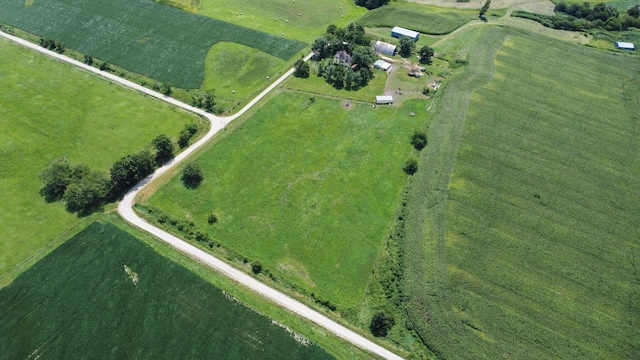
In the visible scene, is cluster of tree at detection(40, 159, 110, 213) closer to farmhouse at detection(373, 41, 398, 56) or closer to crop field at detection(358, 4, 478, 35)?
farmhouse at detection(373, 41, 398, 56)

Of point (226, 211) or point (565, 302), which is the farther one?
point (226, 211)

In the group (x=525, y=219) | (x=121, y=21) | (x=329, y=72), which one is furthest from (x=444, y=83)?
(x=121, y=21)

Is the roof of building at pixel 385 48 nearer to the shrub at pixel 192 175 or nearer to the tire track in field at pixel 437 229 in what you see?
the tire track in field at pixel 437 229

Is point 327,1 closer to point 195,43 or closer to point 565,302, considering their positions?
point 195,43

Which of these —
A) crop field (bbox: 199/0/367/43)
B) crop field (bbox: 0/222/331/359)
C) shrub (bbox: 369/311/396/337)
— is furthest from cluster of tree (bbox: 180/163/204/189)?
crop field (bbox: 199/0/367/43)

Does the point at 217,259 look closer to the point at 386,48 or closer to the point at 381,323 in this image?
the point at 381,323
